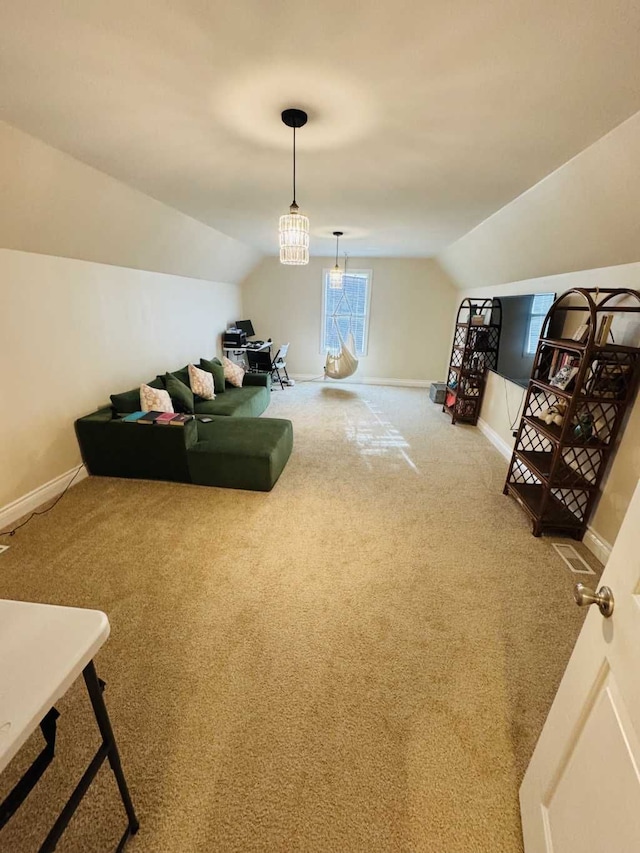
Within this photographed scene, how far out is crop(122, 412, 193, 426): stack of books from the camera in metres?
2.89

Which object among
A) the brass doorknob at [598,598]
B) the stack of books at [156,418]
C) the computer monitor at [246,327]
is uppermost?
the computer monitor at [246,327]

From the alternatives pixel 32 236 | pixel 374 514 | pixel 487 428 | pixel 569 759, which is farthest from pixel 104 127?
pixel 487 428

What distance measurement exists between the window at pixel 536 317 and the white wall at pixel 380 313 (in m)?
3.07

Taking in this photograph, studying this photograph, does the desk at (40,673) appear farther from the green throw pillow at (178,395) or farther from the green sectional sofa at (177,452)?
the green throw pillow at (178,395)

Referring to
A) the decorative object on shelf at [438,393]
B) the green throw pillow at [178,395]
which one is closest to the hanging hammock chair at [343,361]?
the decorative object on shelf at [438,393]

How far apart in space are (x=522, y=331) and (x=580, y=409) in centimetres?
143

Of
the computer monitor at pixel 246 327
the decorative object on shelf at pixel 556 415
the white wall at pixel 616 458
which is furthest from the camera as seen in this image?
the computer monitor at pixel 246 327

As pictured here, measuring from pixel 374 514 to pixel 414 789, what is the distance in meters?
1.62

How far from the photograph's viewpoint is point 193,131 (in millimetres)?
1881

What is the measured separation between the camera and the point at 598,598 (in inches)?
32.0

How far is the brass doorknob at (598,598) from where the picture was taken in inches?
31.3

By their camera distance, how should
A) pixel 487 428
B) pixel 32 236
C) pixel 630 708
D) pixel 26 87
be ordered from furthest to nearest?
pixel 487 428, pixel 32 236, pixel 26 87, pixel 630 708

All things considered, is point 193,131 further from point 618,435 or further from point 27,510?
point 618,435

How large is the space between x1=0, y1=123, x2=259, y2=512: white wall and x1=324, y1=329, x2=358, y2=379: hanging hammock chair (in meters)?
2.75
